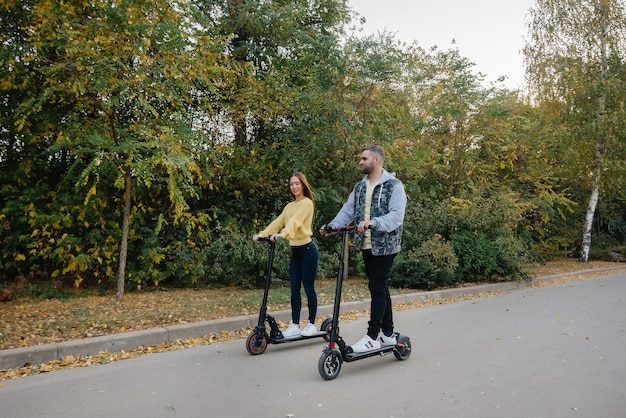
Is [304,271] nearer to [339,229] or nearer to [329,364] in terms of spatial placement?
Answer: [339,229]

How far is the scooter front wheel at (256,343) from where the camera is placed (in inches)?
207

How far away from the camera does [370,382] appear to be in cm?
431

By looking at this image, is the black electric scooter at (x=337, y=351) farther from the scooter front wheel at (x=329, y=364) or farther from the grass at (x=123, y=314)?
the grass at (x=123, y=314)

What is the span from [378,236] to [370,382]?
1331 mm

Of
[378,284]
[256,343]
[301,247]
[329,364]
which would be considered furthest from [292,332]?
[378,284]

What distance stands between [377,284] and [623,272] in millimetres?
13463

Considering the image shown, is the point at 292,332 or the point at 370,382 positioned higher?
the point at 292,332

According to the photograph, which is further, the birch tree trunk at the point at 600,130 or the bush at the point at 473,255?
the birch tree trunk at the point at 600,130

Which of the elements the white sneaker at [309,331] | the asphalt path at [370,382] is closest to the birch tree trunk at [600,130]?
the asphalt path at [370,382]

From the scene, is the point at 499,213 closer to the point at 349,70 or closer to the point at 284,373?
the point at 349,70

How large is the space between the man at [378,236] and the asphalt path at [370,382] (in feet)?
1.14

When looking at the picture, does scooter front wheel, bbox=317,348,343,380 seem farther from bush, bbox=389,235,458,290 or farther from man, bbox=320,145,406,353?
bush, bbox=389,235,458,290

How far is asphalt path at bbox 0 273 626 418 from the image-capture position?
370 centimetres

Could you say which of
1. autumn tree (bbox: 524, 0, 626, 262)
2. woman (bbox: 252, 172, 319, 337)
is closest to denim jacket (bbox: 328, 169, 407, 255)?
woman (bbox: 252, 172, 319, 337)
